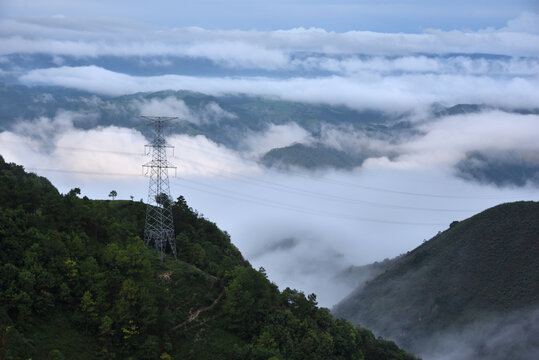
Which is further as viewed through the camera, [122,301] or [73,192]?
[73,192]

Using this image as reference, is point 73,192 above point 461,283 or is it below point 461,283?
above

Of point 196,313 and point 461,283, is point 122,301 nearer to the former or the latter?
point 196,313

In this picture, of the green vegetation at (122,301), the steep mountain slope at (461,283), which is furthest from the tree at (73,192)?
the steep mountain slope at (461,283)

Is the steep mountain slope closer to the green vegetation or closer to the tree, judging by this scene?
the green vegetation

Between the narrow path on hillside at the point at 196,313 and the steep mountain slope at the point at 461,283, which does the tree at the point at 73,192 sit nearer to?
the narrow path on hillside at the point at 196,313

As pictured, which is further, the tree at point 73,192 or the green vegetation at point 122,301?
the tree at point 73,192

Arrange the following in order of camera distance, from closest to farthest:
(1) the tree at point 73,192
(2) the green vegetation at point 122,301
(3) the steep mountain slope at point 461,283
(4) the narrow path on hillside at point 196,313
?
(2) the green vegetation at point 122,301 → (4) the narrow path on hillside at point 196,313 → (1) the tree at point 73,192 → (3) the steep mountain slope at point 461,283

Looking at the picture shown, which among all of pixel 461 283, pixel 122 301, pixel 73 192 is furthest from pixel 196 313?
pixel 461 283
